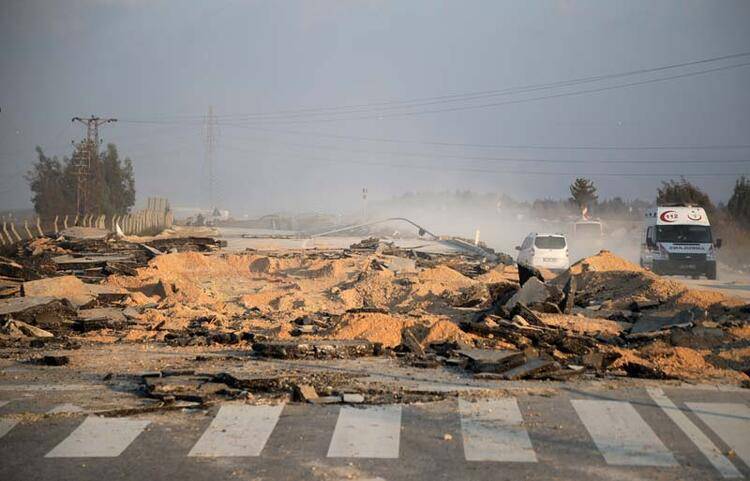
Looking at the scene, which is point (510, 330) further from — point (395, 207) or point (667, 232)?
point (395, 207)

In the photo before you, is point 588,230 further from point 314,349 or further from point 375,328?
point 314,349

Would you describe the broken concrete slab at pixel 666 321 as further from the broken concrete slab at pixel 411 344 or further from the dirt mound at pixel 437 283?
the dirt mound at pixel 437 283

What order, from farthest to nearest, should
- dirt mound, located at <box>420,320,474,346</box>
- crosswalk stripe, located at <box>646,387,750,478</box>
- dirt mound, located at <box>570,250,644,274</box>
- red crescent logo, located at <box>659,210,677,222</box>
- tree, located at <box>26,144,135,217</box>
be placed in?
1. tree, located at <box>26,144,135,217</box>
2. red crescent logo, located at <box>659,210,677,222</box>
3. dirt mound, located at <box>570,250,644,274</box>
4. dirt mound, located at <box>420,320,474,346</box>
5. crosswalk stripe, located at <box>646,387,750,478</box>

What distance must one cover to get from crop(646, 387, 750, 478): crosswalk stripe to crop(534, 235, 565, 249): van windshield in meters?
28.2

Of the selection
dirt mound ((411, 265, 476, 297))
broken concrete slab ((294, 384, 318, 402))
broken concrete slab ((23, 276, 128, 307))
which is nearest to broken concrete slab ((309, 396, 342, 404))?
broken concrete slab ((294, 384, 318, 402))

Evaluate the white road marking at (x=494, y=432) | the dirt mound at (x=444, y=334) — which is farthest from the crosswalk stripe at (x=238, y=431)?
the dirt mound at (x=444, y=334)

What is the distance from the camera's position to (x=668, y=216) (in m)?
37.9

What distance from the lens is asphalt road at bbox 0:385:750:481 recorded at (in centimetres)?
834

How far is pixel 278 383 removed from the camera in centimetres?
1161

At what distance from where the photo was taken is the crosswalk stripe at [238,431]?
8.98 m

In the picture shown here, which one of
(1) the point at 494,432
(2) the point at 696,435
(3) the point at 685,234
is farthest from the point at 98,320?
(3) the point at 685,234

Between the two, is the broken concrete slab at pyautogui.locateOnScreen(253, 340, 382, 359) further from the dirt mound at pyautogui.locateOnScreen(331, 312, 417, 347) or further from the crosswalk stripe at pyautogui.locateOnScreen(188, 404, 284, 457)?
the crosswalk stripe at pyautogui.locateOnScreen(188, 404, 284, 457)

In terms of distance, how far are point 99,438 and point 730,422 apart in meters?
6.83

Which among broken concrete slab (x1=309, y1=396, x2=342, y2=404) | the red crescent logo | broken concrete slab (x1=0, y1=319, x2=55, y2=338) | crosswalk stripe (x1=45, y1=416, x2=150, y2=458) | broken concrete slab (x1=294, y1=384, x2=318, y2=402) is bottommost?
broken concrete slab (x1=0, y1=319, x2=55, y2=338)
